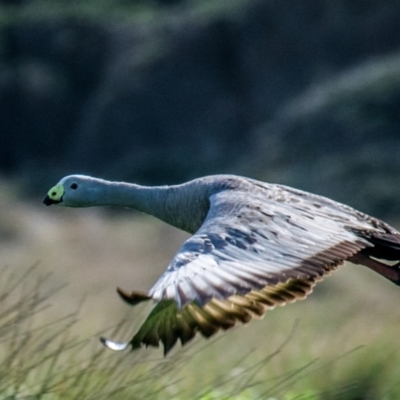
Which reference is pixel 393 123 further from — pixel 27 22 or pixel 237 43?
pixel 27 22

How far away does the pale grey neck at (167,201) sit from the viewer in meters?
9.57

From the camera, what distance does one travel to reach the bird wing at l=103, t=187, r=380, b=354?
22.5 feet

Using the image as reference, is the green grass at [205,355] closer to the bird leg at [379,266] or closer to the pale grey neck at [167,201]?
the bird leg at [379,266]

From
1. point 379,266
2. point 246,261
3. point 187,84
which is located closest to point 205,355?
point 379,266

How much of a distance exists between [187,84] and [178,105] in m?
0.81

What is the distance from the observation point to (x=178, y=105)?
118 feet

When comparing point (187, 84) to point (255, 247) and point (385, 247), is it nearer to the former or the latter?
point (385, 247)

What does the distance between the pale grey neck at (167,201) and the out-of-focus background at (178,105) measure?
1168cm

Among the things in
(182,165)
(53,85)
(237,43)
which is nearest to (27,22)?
(53,85)

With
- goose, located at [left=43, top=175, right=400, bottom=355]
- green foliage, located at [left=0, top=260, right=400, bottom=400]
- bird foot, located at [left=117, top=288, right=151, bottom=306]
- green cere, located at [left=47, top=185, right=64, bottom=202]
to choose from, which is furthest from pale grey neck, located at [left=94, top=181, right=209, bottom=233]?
bird foot, located at [left=117, top=288, right=151, bottom=306]

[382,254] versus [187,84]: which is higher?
[187,84]

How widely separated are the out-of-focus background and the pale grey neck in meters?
11.7

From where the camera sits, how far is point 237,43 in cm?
3797

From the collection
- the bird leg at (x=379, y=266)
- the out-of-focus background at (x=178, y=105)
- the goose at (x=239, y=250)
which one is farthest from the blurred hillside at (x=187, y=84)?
the bird leg at (x=379, y=266)
